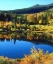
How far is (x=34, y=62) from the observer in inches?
1035

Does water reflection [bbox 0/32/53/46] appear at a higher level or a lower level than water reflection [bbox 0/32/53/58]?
lower

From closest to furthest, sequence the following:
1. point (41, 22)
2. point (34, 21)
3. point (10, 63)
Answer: point (10, 63)
point (41, 22)
point (34, 21)

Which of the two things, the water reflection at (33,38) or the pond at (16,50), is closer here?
the pond at (16,50)

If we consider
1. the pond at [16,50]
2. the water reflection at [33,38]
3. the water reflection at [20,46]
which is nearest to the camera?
the pond at [16,50]

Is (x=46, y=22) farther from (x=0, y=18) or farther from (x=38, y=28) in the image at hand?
(x=0, y=18)

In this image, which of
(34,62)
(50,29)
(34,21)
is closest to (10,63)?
(34,62)

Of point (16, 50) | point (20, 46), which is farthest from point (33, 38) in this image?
point (16, 50)

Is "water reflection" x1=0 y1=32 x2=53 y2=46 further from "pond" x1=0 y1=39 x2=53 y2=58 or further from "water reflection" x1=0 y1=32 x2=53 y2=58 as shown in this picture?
"pond" x1=0 y1=39 x2=53 y2=58

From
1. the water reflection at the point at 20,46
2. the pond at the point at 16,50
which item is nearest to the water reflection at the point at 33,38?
the water reflection at the point at 20,46

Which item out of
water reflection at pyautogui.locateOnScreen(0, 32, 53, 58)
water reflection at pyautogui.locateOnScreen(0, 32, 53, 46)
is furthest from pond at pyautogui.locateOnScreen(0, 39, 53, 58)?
water reflection at pyautogui.locateOnScreen(0, 32, 53, 46)

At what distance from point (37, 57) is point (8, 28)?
76801mm

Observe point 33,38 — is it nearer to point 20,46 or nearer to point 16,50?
point 20,46

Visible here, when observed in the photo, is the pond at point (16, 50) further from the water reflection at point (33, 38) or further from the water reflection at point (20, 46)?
the water reflection at point (33, 38)

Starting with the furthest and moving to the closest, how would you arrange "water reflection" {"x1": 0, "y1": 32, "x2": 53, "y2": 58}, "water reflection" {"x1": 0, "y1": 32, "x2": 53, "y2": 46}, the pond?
"water reflection" {"x1": 0, "y1": 32, "x2": 53, "y2": 46}
"water reflection" {"x1": 0, "y1": 32, "x2": 53, "y2": 58}
the pond
